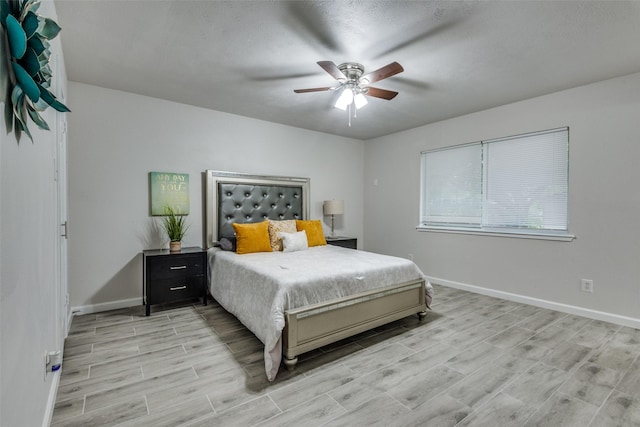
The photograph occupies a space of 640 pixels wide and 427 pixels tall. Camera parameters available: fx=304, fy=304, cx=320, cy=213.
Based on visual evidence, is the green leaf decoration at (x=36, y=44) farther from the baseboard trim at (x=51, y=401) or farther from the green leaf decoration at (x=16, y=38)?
the baseboard trim at (x=51, y=401)

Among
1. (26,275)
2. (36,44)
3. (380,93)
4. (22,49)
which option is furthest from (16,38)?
(380,93)

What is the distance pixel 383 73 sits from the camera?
240 cm

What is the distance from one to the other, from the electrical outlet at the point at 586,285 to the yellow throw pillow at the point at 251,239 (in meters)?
3.43

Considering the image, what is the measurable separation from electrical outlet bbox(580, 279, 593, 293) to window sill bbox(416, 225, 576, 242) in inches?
17.4

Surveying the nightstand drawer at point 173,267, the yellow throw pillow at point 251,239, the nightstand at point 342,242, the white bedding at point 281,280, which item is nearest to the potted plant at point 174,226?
the nightstand drawer at point 173,267

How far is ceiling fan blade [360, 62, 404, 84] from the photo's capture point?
2.24m

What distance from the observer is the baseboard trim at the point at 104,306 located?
126 inches

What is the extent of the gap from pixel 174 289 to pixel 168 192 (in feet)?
3.81

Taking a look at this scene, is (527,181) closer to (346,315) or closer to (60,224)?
(346,315)

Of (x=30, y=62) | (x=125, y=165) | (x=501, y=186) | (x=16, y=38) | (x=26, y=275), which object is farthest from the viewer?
(x=501, y=186)

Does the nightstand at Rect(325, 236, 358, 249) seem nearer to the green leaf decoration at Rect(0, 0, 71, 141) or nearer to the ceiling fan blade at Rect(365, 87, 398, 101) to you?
the ceiling fan blade at Rect(365, 87, 398, 101)

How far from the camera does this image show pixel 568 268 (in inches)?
131

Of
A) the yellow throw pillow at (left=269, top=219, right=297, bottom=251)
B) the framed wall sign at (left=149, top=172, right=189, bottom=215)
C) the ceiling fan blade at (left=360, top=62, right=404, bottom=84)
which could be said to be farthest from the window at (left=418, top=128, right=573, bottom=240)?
the framed wall sign at (left=149, top=172, right=189, bottom=215)

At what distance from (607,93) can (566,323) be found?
7.72ft
